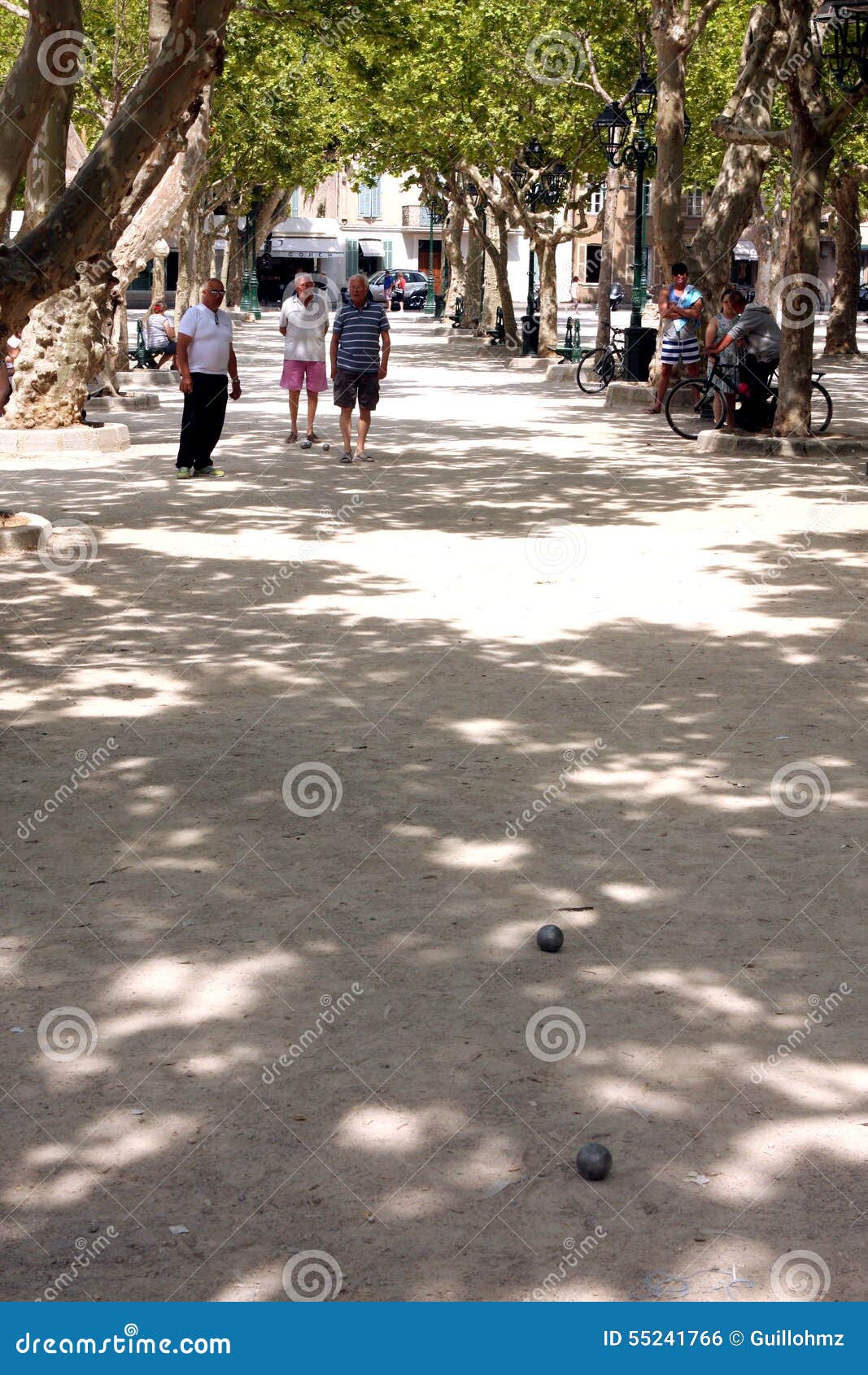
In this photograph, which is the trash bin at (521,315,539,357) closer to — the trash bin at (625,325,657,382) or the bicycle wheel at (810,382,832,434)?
the trash bin at (625,325,657,382)

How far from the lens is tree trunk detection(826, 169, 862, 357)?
113 ft

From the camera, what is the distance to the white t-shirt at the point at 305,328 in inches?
701

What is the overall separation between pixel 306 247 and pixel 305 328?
56.3 m

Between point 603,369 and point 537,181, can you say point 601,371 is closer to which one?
point 603,369

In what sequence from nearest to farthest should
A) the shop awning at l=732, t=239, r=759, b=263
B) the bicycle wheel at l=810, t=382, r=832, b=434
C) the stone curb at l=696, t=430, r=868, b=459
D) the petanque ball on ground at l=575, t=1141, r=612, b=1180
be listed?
the petanque ball on ground at l=575, t=1141, r=612, b=1180 < the stone curb at l=696, t=430, r=868, b=459 < the bicycle wheel at l=810, t=382, r=832, b=434 < the shop awning at l=732, t=239, r=759, b=263

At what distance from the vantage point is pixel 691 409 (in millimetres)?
22641

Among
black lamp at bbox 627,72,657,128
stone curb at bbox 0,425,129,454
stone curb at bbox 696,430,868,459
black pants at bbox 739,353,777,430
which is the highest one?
black lamp at bbox 627,72,657,128

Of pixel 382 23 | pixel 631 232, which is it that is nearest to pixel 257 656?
pixel 382 23

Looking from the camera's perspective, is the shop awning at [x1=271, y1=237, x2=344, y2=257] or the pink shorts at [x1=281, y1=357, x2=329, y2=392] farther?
the shop awning at [x1=271, y1=237, x2=344, y2=257]

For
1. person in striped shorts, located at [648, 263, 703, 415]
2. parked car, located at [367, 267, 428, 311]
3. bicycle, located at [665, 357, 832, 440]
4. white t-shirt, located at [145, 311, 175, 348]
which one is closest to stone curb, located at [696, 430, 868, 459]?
bicycle, located at [665, 357, 832, 440]

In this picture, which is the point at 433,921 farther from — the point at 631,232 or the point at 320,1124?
the point at 631,232

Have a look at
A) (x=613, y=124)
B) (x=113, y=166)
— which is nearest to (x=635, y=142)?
(x=613, y=124)

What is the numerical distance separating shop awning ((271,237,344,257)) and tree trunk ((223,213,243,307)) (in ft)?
42.3

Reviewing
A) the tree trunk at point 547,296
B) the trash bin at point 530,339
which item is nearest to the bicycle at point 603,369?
the tree trunk at point 547,296
